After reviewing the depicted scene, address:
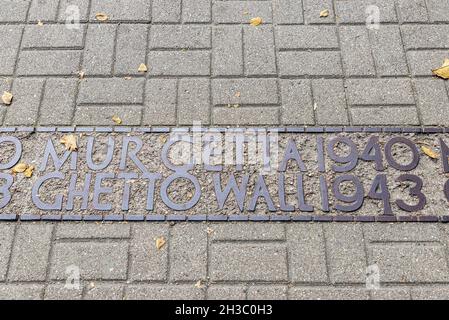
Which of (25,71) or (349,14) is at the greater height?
(349,14)

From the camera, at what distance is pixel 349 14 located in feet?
12.7

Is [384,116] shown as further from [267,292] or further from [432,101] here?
[267,292]

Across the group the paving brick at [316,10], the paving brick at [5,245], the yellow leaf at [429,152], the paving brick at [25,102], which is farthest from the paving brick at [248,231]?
the paving brick at [316,10]

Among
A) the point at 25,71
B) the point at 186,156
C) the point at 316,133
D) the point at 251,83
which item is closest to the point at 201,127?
the point at 186,156

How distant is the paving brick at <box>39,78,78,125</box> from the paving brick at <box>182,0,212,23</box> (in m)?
1.03

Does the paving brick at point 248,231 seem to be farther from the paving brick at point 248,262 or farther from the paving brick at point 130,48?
the paving brick at point 130,48

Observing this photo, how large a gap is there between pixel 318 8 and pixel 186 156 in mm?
1697

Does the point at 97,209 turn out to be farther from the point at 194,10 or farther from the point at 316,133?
the point at 194,10

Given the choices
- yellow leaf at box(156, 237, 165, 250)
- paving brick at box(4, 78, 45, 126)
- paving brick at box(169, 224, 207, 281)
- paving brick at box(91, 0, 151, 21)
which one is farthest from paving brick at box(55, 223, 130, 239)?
paving brick at box(91, 0, 151, 21)

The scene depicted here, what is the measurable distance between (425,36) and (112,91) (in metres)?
2.43

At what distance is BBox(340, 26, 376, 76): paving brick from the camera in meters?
3.59

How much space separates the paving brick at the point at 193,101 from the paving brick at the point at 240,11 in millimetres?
641

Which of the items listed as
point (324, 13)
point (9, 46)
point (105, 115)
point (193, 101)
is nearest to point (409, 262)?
point (193, 101)

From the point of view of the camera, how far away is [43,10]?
12.7 ft
